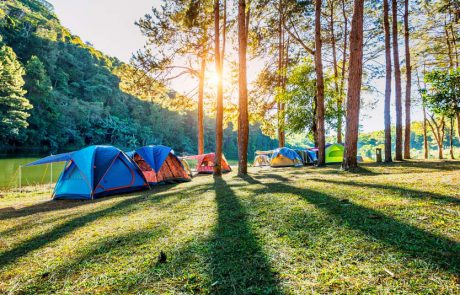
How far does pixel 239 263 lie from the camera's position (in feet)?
6.36

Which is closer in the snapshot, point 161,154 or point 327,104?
point 161,154

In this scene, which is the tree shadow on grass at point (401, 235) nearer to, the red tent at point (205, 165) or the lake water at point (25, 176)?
the red tent at point (205, 165)

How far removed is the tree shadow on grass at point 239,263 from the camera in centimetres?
160

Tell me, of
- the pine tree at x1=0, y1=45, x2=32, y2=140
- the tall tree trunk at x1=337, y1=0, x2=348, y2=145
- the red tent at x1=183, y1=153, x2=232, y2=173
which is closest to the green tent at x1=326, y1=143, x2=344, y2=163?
the tall tree trunk at x1=337, y1=0, x2=348, y2=145

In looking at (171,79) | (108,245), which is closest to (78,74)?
(171,79)

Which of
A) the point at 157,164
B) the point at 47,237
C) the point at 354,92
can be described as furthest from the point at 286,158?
the point at 47,237

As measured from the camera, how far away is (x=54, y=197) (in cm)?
775

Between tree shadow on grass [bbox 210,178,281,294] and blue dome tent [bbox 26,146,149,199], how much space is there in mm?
6032

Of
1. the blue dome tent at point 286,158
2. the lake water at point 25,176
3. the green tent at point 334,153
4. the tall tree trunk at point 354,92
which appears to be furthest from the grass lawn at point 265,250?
the green tent at point 334,153

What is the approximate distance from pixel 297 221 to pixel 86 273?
2.20 m

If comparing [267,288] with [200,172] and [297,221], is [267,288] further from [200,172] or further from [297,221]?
[200,172]

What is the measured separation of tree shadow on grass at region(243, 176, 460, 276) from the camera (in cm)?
Answer: 168

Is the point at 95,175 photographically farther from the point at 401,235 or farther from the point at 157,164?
→ the point at 401,235

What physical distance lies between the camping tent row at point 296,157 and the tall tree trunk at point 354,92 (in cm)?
878
